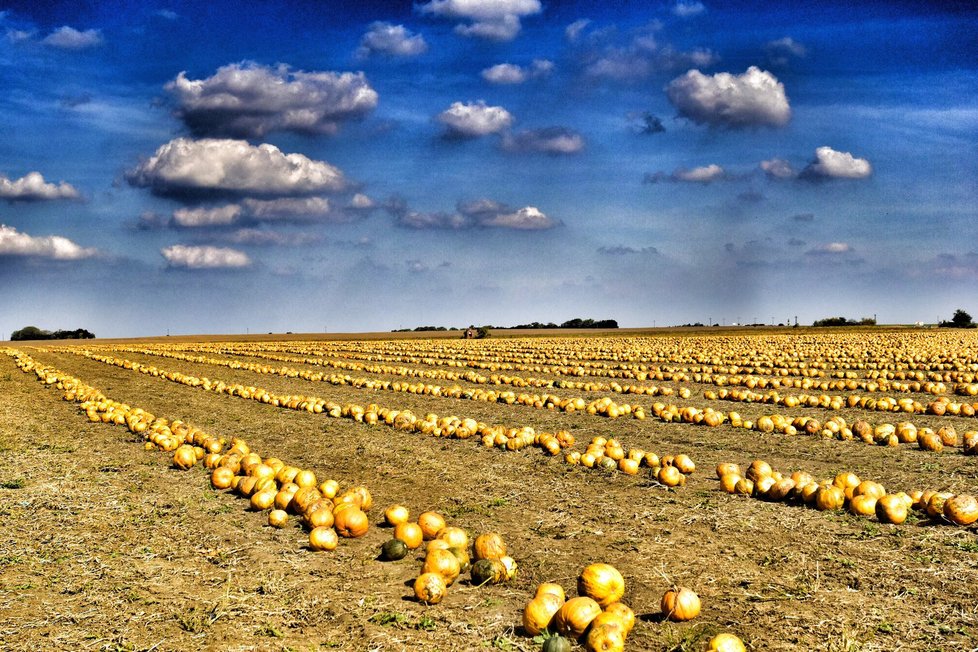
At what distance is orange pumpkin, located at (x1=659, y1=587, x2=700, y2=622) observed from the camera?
571 cm

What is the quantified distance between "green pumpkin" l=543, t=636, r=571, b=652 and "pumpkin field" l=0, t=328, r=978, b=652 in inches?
0.8

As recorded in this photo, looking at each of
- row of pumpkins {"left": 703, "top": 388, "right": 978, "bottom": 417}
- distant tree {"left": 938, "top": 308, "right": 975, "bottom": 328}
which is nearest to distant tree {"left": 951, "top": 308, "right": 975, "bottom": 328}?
distant tree {"left": 938, "top": 308, "right": 975, "bottom": 328}

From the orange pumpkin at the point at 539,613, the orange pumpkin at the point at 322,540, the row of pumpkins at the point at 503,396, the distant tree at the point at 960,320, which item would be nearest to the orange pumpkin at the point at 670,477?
the orange pumpkin at the point at 322,540

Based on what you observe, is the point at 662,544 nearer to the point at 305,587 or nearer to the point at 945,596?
the point at 945,596

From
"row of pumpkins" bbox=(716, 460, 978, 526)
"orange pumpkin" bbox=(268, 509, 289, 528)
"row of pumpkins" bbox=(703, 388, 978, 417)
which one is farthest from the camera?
"row of pumpkins" bbox=(703, 388, 978, 417)

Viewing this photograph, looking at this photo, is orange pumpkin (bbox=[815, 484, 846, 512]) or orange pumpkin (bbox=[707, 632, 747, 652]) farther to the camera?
orange pumpkin (bbox=[815, 484, 846, 512])

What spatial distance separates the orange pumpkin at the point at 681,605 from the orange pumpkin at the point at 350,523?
11.9 feet

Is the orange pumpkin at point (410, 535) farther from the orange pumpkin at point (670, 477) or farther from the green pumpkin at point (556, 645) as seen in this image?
the orange pumpkin at point (670, 477)

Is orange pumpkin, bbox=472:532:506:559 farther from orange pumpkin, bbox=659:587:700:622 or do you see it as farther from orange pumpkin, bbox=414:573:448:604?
orange pumpkin, bbox=659:587:700:622

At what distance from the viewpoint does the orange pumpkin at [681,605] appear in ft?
18.7

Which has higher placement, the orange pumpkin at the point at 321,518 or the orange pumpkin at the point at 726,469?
the orange pumpkin at the point at 726,469

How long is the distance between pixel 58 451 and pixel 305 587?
30.0ft

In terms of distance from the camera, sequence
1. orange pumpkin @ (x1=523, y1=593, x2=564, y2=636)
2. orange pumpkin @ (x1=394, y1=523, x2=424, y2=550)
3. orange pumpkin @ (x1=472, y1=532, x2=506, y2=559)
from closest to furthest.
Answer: orange pumpkin @ (x1=523, y1=593, x2=564, y2=636) < orange pumpkin @ (x1=472, y1=532, x2=506, y2=559) < orange pumpkin @ (x1=394, y1=523, x2=424, y2=550)

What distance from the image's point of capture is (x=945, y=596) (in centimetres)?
616
